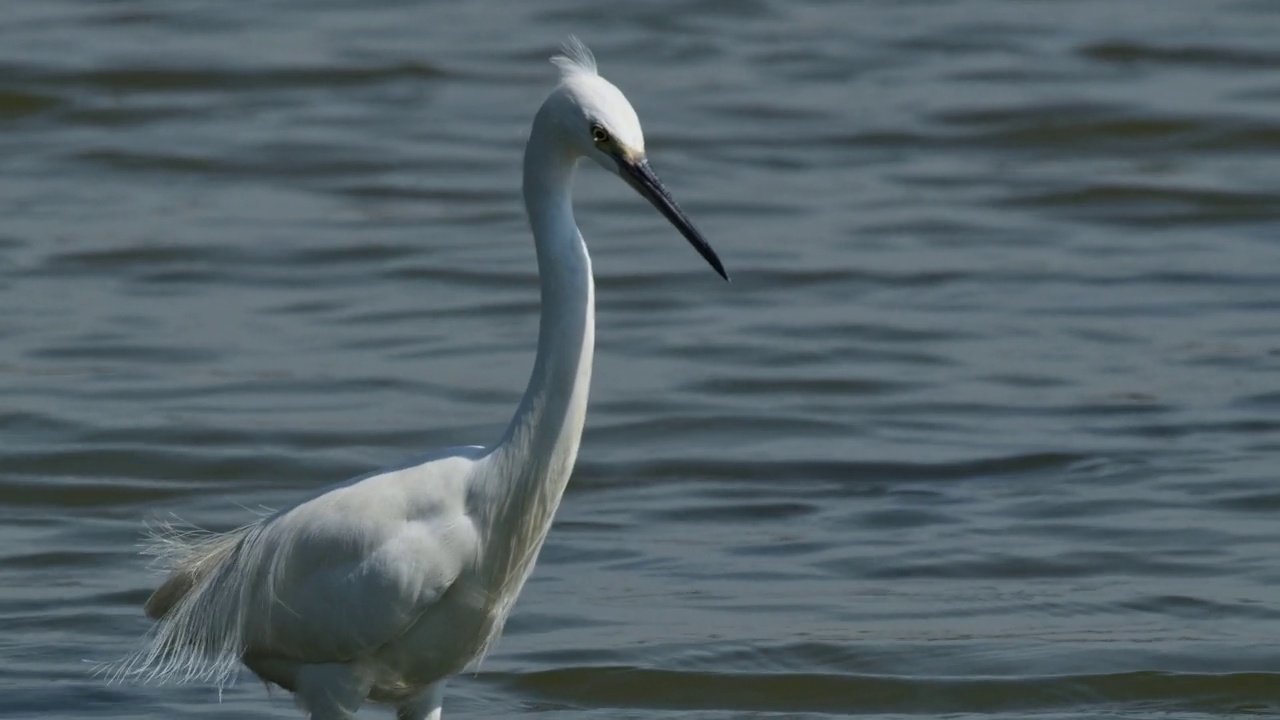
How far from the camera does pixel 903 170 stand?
14.2 m

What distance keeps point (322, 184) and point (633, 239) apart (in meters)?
2.29

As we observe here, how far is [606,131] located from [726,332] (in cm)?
603

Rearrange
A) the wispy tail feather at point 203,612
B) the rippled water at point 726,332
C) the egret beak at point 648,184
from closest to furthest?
the egret beak at point 648,184 < the wispy tail feather at point 203,612 < the rippled water at point 726,332

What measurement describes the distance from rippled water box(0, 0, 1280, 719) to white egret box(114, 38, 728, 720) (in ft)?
3.19

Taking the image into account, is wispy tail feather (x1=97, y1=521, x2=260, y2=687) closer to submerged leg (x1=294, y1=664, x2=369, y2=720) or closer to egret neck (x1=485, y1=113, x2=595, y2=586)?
submerged leg (x1=294, y1=664, x2=369, y2=720)

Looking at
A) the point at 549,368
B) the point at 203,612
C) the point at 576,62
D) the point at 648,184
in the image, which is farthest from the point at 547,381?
the point at 203,612

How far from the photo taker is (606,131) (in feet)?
17.4

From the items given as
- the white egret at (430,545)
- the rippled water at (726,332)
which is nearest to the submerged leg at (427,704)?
the white egret at (430,545)

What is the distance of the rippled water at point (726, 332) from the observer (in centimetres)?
737

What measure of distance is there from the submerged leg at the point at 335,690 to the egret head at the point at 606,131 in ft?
4.76

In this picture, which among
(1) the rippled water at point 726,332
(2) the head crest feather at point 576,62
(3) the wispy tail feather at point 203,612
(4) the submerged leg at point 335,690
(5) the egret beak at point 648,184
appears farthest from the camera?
(1) the rippled water at point 726,332

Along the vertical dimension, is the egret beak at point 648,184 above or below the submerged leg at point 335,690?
above

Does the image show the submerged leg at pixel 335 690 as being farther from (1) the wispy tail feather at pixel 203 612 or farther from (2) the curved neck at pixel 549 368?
(2) the curved neck at pixel 549 368

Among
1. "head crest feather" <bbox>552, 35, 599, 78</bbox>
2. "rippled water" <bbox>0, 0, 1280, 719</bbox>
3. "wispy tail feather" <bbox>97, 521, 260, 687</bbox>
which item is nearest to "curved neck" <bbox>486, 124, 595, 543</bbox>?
"head crest feather" <bbox>552, 35, 599, 78</bbox>
